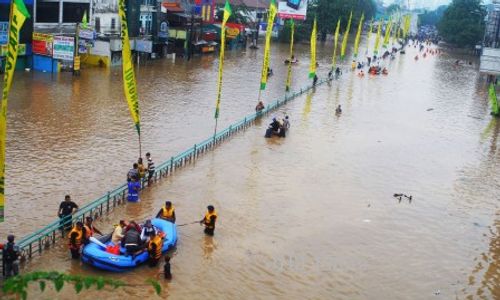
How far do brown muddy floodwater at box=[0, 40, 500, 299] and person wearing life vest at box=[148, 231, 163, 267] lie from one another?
1.12 feet

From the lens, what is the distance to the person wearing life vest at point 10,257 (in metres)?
14.0

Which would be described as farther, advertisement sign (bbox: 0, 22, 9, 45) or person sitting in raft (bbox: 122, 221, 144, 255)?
advertisement sign (bbox: 0, 22, 9, 45)

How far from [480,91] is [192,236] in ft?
167

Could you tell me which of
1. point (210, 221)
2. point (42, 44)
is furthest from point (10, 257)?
point (42, 44)

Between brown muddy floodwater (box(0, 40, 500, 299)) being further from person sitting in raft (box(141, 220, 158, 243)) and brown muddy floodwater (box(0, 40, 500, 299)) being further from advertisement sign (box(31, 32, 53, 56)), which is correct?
advertisement sign (box(31, 32, 53, 56))

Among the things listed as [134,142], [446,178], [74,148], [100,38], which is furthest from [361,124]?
[100,38]

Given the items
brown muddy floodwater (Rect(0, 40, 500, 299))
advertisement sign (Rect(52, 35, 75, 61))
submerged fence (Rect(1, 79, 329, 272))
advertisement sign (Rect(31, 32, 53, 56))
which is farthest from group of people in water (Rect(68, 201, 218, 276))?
advertisement sign (Rect(31, 32, 53, 56))

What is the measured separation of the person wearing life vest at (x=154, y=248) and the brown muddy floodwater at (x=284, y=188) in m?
0.34

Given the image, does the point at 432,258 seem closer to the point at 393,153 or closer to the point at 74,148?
the point at 393,153

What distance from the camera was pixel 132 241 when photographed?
15648 mm

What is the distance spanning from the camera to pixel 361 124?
3862cm

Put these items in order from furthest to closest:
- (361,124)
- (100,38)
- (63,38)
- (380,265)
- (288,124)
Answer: (100,38) < (63,38) < (361,124) < (288,124) < (380,265)

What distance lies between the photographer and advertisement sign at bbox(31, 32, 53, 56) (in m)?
45.0

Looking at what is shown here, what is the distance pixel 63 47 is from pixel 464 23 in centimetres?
8593
